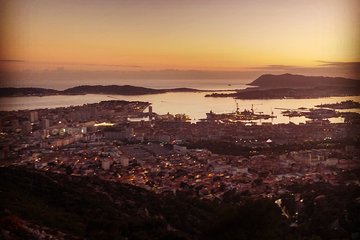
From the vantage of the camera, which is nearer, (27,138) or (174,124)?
(27,138)

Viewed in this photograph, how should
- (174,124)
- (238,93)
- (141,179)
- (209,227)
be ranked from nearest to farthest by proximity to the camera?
(209,227) → (141,179) → (174,124) → (238,93)

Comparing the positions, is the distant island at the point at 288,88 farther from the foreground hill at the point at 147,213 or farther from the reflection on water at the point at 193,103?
the foreground hill at the point at 147,213

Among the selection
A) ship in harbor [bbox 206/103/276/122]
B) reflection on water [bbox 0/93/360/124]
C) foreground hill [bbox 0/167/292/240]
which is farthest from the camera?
reflection on water [bbox 0/93/360/124]

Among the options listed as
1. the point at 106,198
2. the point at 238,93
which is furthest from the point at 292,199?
the point at 238,93

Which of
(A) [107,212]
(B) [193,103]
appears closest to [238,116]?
(B) [193,103]

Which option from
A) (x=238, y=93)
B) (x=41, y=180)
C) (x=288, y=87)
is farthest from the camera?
(x=238, y=93)

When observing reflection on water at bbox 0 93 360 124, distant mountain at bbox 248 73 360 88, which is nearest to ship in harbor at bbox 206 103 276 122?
reflection on water at bbox 0 93 360 124

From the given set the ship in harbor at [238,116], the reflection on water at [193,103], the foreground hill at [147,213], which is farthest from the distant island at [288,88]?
the foreground hill at [147,213]

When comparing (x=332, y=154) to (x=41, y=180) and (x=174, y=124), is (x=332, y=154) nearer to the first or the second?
(x=41, y=180)

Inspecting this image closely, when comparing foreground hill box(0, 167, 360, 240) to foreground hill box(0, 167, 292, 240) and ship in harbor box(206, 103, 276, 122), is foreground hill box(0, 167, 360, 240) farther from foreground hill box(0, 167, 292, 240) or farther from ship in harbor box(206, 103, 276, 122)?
ship in harbor box(206, 103, 276, 122)

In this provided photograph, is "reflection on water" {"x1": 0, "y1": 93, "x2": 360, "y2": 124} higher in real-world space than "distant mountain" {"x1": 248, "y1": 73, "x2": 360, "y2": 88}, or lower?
lower
